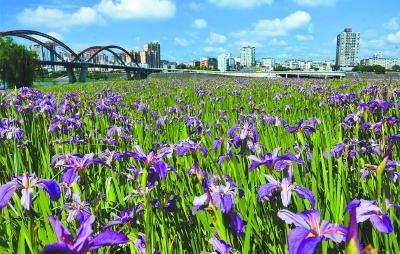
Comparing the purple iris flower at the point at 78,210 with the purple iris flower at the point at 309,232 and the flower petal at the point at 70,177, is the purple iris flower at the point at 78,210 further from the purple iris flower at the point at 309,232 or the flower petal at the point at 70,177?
the purple iris flower at the point at 309,232

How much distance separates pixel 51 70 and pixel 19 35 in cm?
3944

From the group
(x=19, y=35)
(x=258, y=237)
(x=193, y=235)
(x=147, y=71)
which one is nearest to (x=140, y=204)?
(x=193, y=235)

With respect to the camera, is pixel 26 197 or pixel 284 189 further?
pixel 284 189

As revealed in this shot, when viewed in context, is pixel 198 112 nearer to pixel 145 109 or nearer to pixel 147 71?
pixel 145 109

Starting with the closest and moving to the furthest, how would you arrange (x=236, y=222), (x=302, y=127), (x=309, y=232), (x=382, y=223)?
(x=309, y=232) → (x=382, y=223) → (x=236, y=222) → (x=302, y=127)

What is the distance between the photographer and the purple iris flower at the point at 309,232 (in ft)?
3.36

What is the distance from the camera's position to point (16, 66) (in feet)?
170

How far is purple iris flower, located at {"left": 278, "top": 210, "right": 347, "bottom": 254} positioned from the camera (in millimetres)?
1025

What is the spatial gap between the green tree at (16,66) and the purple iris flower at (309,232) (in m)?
53.9

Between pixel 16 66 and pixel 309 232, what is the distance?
5598 centimetres

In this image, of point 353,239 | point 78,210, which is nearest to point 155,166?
point 78,210

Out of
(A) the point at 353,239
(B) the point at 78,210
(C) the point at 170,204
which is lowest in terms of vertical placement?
(C) the point at 170,204

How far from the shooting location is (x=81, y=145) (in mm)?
4336

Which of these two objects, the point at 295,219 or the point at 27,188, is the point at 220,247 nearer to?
the point at 295,219
